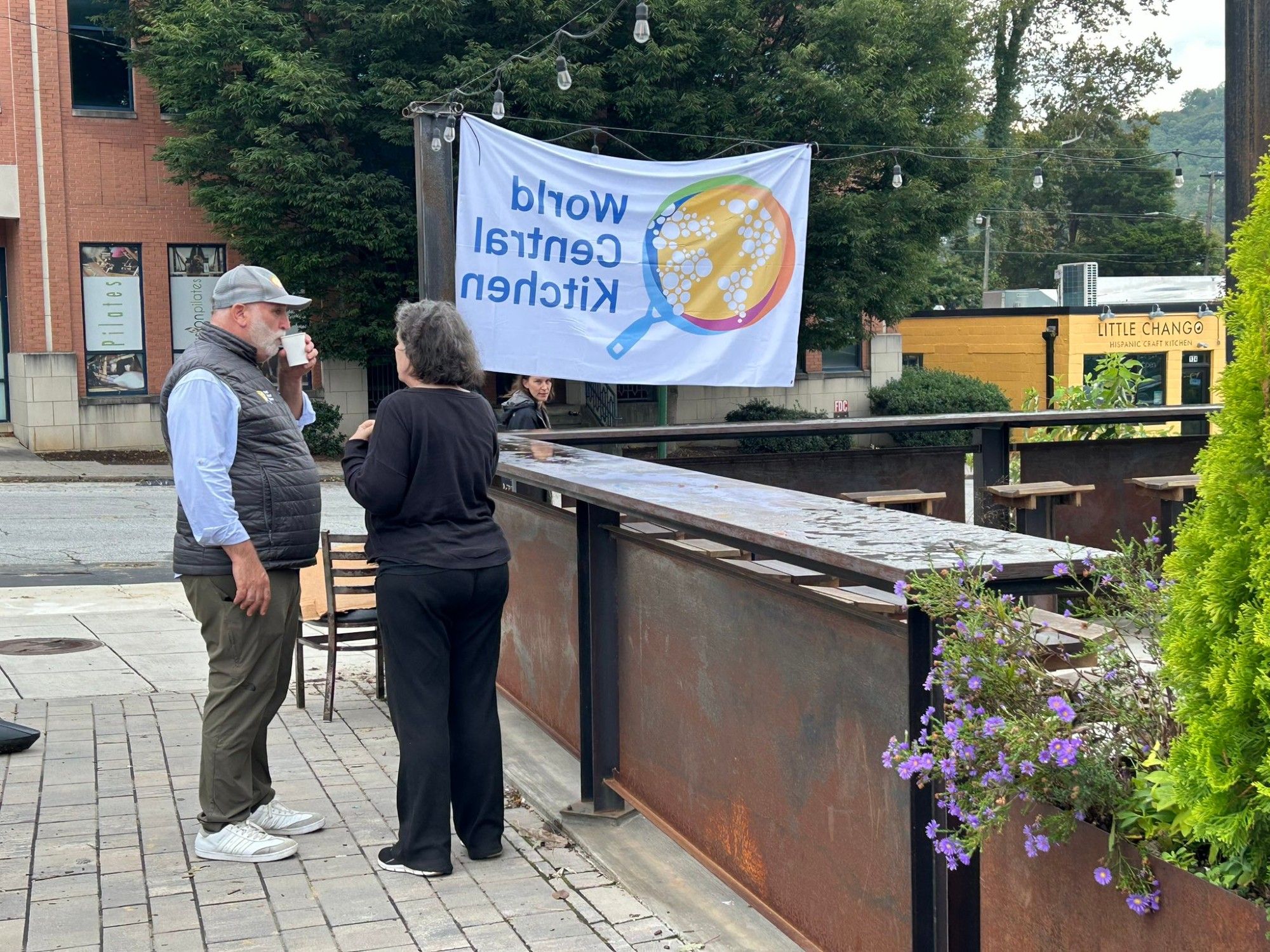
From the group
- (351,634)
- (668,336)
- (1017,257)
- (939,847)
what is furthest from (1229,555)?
(1017,257)

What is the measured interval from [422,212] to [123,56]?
19812mm

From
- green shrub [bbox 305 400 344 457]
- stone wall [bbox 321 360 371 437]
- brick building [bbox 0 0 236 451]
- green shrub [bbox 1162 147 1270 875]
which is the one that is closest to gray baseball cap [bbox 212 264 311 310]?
green shrub [bbox 1162 147 1270 875]

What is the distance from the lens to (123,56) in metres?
25.2

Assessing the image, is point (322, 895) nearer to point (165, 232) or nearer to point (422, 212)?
point (422, 212)

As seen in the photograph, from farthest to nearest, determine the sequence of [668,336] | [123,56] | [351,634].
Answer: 1. [123,56]
2. [668,336]
3. [351,634]

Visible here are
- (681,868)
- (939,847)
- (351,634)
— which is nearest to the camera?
(939,847)

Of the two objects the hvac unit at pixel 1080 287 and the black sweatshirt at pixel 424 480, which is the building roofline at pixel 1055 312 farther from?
the black sweatshirt at pixel 424 480

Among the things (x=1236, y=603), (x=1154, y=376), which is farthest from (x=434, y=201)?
(x=1154, y=376)

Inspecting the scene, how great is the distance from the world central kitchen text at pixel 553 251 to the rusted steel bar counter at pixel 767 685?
10.1 feet

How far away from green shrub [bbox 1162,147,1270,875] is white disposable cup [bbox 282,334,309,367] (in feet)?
11.7

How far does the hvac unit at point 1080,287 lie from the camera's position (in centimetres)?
4634

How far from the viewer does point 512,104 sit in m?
24.7

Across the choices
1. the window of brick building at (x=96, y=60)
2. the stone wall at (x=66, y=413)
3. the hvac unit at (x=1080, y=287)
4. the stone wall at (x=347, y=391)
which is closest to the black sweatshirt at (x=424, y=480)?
the stone wall at (x=66, y=413)

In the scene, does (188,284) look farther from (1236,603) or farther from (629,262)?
(1236,603)
